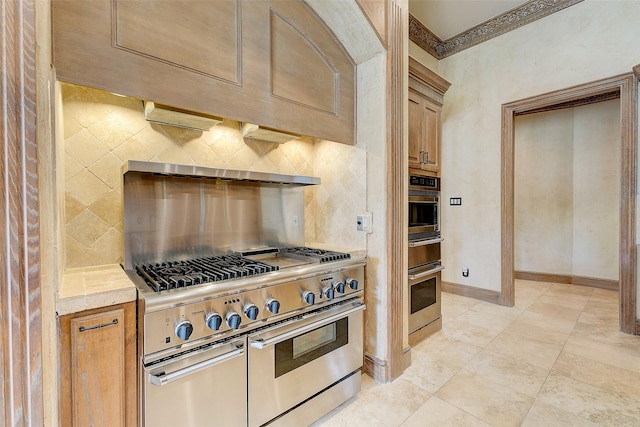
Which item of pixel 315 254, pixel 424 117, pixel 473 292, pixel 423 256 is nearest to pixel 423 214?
pixel 423 256

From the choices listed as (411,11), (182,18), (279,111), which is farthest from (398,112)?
(411,11)

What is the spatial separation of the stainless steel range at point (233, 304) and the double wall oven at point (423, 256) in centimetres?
85

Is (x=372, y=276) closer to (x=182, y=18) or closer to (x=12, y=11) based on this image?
(x=182, y=18)

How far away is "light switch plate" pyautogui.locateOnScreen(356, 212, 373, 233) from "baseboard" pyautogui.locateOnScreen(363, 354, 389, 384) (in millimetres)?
907

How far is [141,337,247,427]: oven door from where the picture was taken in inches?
43.5

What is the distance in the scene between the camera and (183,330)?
1.13 m

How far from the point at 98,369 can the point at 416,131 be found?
266 centimetres

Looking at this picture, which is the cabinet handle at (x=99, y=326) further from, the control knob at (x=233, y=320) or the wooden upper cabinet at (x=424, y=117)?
the wooden upper cabinet at (x=424, y=117)

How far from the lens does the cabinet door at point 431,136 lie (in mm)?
2742

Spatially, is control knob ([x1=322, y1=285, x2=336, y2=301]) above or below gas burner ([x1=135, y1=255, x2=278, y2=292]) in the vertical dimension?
below

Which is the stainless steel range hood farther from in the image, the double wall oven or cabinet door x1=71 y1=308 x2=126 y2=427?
the double wall oven

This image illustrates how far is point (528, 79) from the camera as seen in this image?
338 centimetres

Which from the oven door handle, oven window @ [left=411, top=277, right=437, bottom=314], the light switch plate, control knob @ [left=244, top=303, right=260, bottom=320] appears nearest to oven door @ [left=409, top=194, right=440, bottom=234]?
oven window @ [left=411, top=277, right=437, bottom=314]

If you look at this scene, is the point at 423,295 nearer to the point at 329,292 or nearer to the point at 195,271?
the point at 329,292
